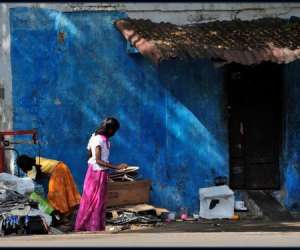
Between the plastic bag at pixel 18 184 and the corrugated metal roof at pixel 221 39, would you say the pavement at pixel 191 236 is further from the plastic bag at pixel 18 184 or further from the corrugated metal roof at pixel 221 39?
the corrugated metal roof at pixel 221 39

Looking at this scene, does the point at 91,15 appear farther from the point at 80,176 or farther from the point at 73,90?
the point at 80,176

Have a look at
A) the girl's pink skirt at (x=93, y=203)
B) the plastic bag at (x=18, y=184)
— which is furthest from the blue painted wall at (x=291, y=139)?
the plastic bag at (x=18, y=184)

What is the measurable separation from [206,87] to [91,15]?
2.12 m

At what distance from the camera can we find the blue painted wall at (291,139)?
11164 mm

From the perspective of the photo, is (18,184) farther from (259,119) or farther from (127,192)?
(259,119)

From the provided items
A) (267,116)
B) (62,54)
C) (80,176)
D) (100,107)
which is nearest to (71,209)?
(80,176)

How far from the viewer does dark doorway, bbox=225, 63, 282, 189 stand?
11328 millimetres

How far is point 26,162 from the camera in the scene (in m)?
10.1

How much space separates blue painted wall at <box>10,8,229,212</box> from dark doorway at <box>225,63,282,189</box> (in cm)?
29

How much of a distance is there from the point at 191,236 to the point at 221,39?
3.34m

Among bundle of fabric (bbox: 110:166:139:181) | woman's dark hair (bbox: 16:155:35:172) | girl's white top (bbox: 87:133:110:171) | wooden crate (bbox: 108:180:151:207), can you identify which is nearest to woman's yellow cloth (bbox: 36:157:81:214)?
woman's dark hair (bbox: 16:155:35:172)

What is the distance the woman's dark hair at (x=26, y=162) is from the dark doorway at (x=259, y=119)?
3235 mm

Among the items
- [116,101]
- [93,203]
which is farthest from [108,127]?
[116,101]

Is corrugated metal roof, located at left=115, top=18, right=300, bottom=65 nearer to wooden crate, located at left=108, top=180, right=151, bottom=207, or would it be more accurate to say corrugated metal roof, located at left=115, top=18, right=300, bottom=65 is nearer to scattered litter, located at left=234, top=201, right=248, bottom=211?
wooden crate, located at left=108, top=180, right=151, bottom=207
